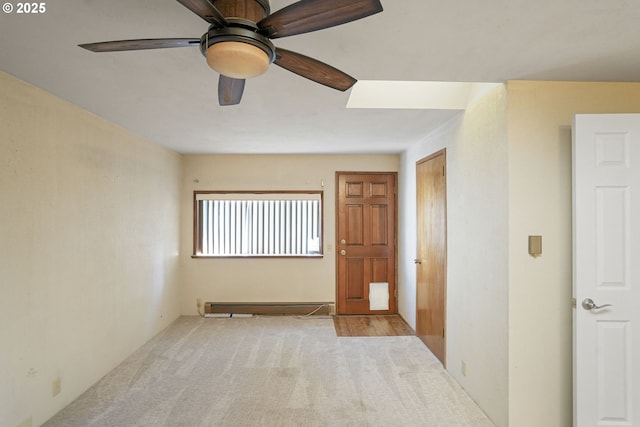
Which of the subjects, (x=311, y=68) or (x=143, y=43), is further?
(x=311, y=68)

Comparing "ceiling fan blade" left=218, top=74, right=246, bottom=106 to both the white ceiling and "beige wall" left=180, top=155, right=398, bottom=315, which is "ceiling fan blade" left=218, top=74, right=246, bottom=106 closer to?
the white ceiling

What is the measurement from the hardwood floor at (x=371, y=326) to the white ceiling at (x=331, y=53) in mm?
2563

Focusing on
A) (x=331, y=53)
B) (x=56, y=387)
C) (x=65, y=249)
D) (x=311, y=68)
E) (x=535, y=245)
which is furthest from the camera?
(x=65, y=249)

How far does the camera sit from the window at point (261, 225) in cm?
511

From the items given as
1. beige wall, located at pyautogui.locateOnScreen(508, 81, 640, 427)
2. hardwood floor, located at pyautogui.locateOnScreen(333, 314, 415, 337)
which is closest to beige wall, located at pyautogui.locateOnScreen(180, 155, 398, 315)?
hardwood floor, located at pyautogui.locateOnScreen(333, 314, 415, 337)

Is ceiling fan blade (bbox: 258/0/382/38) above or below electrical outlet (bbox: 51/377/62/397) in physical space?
above

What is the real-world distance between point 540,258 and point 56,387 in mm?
3415

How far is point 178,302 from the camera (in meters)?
4.92

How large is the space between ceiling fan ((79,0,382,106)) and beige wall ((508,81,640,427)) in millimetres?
1595

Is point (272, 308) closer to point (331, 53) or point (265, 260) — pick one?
point (265, 260)

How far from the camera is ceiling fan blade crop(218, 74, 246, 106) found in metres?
1.62

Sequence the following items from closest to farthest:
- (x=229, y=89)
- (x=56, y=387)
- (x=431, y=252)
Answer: (x=229, y=89) → (x=56, y=387) → (x=431, y=252)

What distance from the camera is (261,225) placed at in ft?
17.0

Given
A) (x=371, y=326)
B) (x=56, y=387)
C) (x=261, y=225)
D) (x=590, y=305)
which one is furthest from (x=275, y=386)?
(x=261, y=225)
